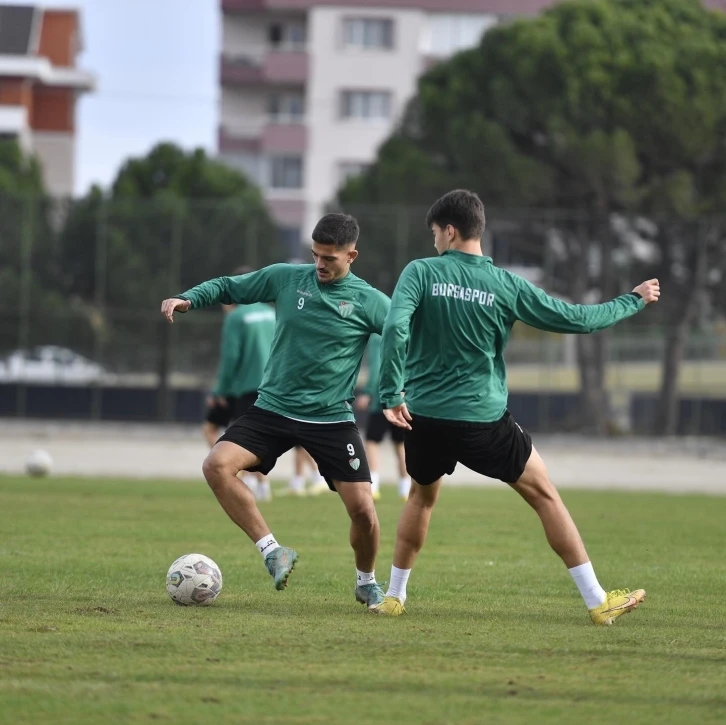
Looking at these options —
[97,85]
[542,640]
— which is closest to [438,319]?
[542,640]

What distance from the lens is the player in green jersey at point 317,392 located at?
307 inches

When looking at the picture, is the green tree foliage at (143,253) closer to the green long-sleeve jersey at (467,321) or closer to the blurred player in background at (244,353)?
the blurred player in background at (244,353)

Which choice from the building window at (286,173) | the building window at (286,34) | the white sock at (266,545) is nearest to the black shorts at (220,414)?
the white sock at (266,545)

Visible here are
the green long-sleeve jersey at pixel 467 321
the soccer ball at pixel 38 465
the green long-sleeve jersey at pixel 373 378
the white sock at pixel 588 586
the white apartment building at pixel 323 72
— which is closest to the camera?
the green long-sleeve jersey at pixel 467 321

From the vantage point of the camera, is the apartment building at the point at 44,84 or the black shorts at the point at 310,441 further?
the apartment building at the point at 44,84

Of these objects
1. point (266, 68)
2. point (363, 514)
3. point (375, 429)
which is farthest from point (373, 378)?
point (266, 68)

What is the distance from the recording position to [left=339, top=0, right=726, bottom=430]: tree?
3581cm

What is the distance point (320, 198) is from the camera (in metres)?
61.4

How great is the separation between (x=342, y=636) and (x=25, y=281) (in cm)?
3039

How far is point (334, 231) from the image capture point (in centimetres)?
776

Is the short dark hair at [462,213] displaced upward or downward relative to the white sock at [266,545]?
upward

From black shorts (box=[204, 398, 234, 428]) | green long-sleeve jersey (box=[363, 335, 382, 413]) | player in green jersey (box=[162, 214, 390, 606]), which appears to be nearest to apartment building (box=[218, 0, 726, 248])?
green long-sleeve jersey (box=[363, 335, 382, 413])

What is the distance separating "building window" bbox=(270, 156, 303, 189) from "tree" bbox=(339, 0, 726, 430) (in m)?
25.0

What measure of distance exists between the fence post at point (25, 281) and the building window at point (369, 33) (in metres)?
27.3
